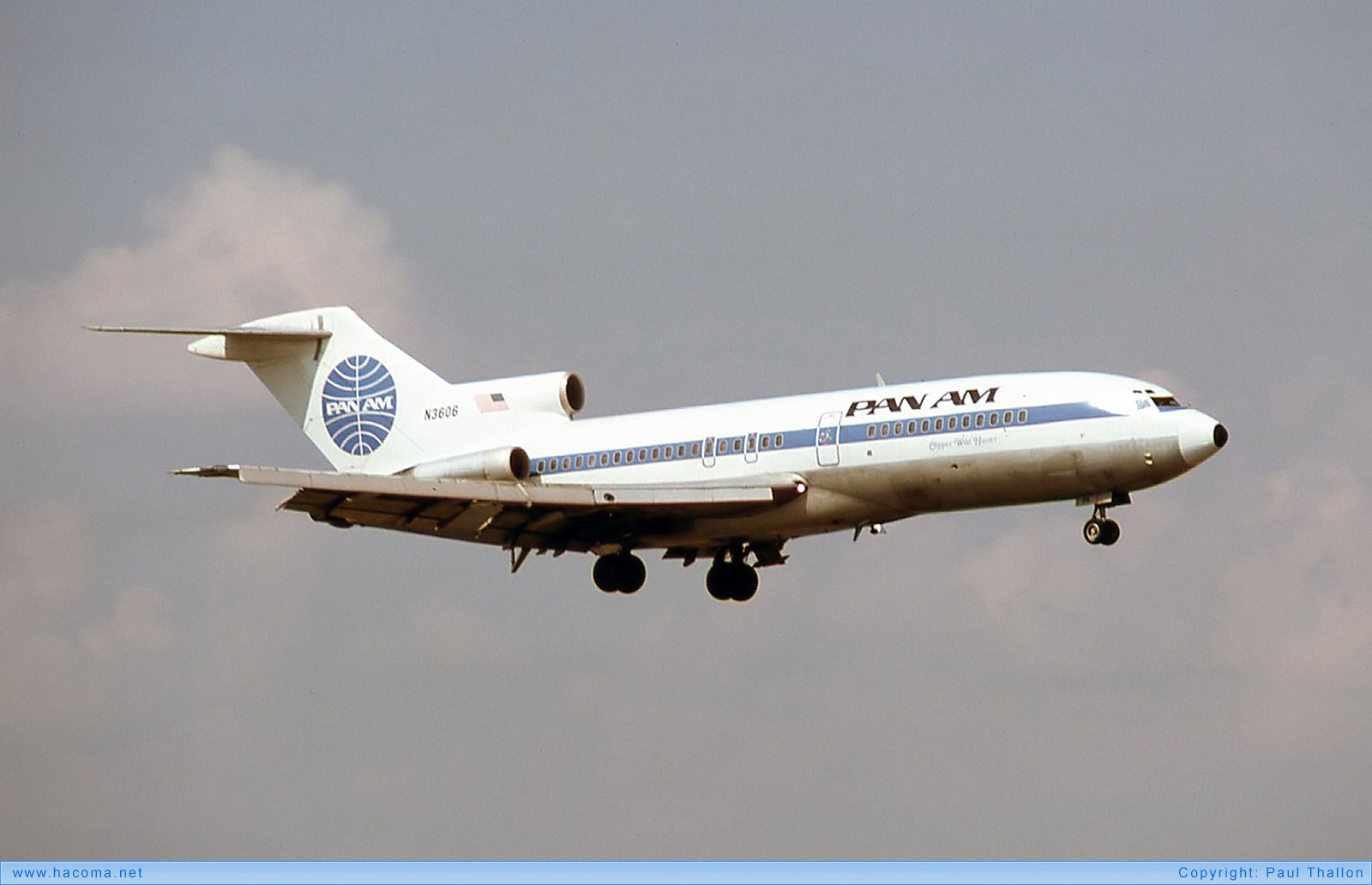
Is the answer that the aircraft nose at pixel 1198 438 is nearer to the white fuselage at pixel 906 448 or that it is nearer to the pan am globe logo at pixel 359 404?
the white fuselage at pixel 906 448

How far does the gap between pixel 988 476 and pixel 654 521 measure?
→ 22.9 feet

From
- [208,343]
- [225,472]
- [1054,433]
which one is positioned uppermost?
[208,343]

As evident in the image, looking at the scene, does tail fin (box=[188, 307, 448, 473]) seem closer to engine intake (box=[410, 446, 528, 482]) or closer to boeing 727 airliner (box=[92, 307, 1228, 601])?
boeing 727 airliner (box=[92, 307, 1228, 601])

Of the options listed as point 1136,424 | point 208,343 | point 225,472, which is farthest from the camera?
point 208,343

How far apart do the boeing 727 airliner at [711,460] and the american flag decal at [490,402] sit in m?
0.04

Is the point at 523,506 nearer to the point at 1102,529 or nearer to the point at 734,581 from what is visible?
the point at 734,581

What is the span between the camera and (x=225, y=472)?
35.7m

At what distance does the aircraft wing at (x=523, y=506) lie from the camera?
40.2 m

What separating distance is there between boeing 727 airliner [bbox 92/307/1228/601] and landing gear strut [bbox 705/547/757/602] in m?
0.04

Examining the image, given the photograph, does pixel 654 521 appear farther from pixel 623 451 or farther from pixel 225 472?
pixel 225 472

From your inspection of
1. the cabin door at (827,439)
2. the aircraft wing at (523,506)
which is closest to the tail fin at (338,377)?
the aircraft wing at (523,506)

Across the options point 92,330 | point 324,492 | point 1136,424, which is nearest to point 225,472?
point 324,492

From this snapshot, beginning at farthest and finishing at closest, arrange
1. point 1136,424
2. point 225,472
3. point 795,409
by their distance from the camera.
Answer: point 795,409, point 1136,424, point 225,472

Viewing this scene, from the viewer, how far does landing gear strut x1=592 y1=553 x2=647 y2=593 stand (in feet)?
144
